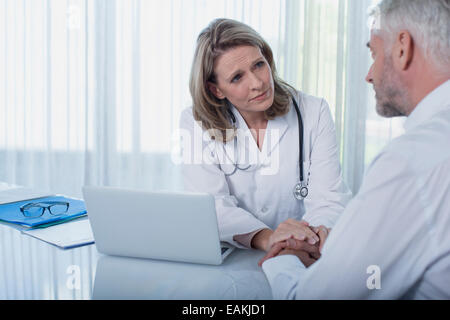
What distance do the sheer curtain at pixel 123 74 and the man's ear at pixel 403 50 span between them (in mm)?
2996

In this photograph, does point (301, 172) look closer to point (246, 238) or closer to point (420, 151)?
point (246, 238)

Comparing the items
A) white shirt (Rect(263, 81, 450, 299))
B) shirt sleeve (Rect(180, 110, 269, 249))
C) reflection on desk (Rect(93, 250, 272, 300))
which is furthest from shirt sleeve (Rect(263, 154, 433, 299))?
shirt sleeve (Rect(180, 110, 269, 249))

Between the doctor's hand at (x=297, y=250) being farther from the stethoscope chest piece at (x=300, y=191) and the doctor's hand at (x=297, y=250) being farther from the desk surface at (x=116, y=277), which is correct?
the stethoscope chest piece at (x=300, y=191)

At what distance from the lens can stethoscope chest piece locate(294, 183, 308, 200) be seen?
1632mm

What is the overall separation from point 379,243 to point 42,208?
110 cm

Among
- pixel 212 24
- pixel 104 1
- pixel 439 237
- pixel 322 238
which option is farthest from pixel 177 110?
pixel 439 237

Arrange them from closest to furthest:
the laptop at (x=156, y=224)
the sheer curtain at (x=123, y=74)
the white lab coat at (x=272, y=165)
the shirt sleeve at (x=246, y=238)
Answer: the laptop at (x=156, y=224) → the shirt sleeve at (x=246, y=238) → the white lab coat at (x=272, y=165) → the sheer curtain at (x=123, y=74)

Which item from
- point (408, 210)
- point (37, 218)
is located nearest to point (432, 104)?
point (408, 210)

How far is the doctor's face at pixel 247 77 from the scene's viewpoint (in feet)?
5.42

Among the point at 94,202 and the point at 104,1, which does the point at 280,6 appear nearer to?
the point at 104,1

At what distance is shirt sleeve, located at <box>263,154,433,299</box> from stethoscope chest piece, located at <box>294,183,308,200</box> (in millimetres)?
808

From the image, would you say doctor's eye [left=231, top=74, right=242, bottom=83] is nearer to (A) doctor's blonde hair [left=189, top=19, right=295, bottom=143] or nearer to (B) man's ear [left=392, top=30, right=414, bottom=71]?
(A) doctor's blonde hair [left=189, top=19, right=295, bottom=143]

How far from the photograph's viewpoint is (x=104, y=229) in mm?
1080

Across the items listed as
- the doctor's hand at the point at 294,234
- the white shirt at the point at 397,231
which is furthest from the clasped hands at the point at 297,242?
the white shirt at the point at 397,231
